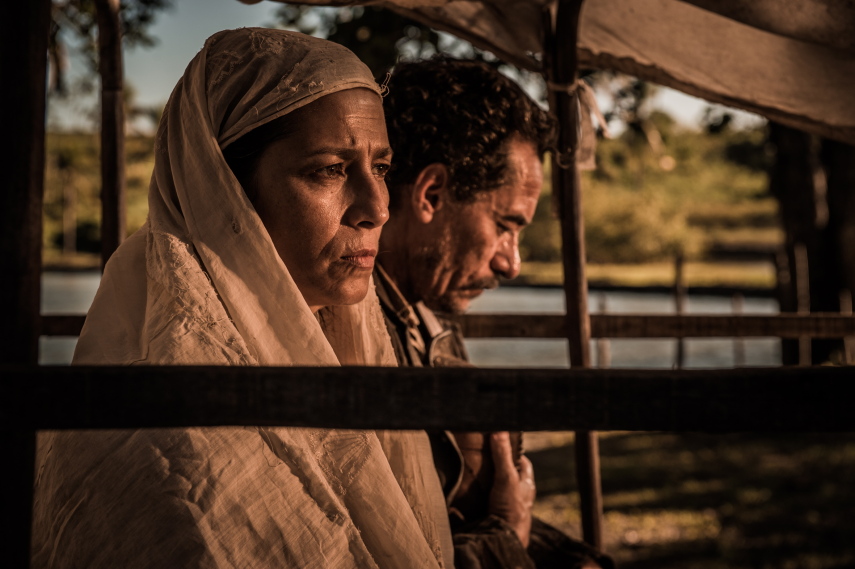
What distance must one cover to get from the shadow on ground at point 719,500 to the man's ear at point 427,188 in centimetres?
399

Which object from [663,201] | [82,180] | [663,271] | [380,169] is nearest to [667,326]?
[380,169]

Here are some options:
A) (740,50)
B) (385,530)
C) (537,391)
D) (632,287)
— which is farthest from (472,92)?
(632,287)

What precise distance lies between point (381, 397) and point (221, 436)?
480 millimetres

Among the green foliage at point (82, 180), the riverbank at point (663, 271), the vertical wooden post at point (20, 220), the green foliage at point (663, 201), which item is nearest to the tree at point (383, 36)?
the green foliage at point (663, 201)

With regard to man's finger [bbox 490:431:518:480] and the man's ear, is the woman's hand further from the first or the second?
the man's ear

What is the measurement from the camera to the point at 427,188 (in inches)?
92.3

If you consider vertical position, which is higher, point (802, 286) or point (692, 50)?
point (692, 50)

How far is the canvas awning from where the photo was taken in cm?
225

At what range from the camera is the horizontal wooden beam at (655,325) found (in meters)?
2.92

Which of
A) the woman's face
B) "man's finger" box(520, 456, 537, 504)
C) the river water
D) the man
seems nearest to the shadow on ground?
the river water

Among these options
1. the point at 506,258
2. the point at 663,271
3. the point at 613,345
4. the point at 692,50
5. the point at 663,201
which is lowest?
the point at 613,345

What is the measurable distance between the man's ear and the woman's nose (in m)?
0.63

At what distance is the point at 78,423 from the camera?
0.93 m

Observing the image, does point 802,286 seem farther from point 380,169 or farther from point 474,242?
point 380,169
